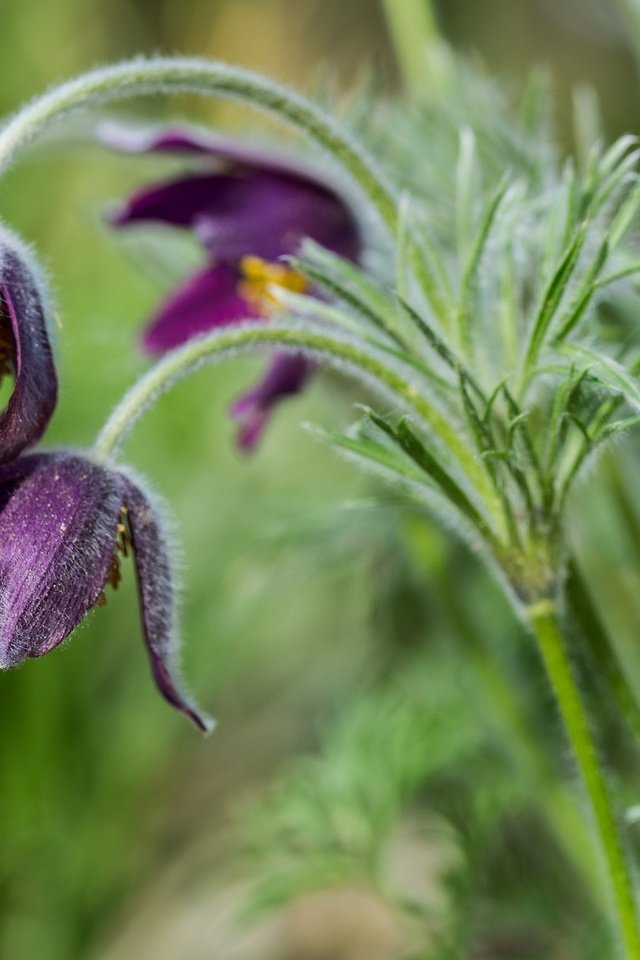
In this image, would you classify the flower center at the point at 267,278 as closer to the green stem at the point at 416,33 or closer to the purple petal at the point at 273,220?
the purple petal at the point at 273,220

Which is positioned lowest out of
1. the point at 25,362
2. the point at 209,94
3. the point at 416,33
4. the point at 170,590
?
the point at 170,590

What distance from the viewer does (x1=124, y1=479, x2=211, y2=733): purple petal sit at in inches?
20.2

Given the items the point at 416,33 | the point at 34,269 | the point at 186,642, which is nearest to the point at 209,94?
the point at 34,269

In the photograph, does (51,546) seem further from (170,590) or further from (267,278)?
(267,278)

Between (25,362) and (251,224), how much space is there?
13.3 inches

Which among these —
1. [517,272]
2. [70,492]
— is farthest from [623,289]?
[70,492]

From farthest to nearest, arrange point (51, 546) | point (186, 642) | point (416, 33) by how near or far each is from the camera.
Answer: point (186, 642) → point (416, 33) → point (51, 546)

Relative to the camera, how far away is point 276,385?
2.63 ft

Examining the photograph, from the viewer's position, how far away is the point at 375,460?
533 mm

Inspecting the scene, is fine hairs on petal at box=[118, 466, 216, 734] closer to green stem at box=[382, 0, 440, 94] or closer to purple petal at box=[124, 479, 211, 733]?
purple petal at box=[124, 479, 211, 733]

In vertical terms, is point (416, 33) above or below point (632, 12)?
above

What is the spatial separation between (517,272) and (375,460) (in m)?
0.20

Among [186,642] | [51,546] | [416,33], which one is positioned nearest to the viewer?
[51,546]

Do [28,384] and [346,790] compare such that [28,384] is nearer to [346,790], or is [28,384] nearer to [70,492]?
[70,492]
